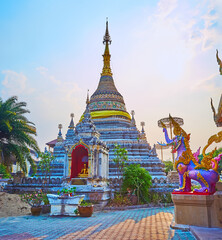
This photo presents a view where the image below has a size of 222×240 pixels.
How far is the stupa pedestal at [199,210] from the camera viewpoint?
688 cm

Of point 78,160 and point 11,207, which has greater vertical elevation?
point 78,160

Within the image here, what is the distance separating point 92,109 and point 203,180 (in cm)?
2645

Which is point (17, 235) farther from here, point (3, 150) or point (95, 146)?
point (95, 146)

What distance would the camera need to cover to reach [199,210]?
701 centimetres

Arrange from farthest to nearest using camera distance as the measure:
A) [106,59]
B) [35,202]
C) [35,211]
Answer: [106,59]
[35,202]
[35,211]

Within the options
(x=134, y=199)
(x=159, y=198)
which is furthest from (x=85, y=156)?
(x=159, y=198)

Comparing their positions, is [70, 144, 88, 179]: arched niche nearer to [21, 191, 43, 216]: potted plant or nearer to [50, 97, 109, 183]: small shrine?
[50, 97, 109, 183]: small shrine

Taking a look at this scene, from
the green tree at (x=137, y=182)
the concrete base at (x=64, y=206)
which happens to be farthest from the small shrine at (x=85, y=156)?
the concrete base at (x=64, y=206)

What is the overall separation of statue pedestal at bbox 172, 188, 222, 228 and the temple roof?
2549 centimetres

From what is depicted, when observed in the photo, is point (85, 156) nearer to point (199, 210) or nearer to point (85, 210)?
point (85, 210)

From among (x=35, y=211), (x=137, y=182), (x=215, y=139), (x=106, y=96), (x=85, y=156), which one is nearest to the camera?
(x=215, y=139)

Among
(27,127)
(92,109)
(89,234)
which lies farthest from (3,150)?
(92,109)

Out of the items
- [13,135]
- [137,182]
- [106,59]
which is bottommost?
[137,182]

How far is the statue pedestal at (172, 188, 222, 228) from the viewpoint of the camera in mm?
6879
